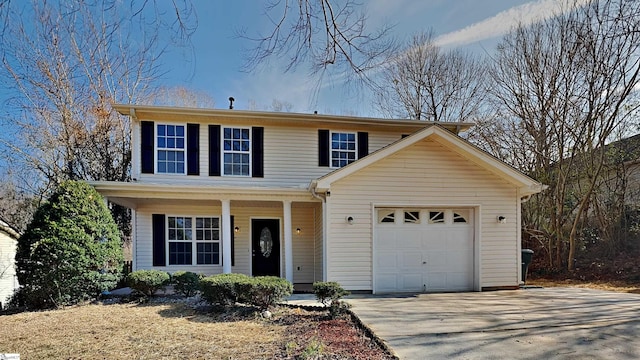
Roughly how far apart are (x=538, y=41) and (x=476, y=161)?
7765 millimetres

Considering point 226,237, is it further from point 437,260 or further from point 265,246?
point 437,260

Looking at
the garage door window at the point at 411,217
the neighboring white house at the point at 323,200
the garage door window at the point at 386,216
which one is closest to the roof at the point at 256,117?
the neighboring white house at the point at 323,200

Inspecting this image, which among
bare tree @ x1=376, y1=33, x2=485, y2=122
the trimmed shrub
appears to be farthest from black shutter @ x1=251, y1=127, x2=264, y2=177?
bare tree @ x1=376, y1=33, x2=485, y2=122

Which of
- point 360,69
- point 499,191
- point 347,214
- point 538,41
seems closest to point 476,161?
point 499,191

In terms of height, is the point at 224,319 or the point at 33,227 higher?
the point at 33,227

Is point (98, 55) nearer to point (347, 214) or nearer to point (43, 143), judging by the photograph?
point (43, 143)

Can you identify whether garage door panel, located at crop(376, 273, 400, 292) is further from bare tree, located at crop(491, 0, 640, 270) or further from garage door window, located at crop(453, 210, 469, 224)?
bare tree, located at crop(491, 0, 640, 270)

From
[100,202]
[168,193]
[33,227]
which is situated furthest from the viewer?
[168,193]

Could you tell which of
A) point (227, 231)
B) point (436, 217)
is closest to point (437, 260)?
point (436, 217)

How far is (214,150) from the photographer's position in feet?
34.3

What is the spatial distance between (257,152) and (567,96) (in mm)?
11336

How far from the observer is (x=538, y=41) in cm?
1337

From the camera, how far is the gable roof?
8.50m

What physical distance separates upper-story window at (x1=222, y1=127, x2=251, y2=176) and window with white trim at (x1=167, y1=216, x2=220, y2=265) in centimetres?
166
